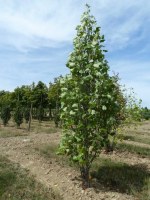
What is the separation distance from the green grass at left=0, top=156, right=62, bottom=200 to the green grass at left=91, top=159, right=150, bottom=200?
58.3 inches

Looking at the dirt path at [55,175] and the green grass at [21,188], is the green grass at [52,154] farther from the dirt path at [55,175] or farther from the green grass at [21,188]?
the green grass at [21,188]

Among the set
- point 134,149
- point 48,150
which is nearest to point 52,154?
point 48,150

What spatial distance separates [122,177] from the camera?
8805 mm

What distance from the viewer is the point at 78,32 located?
8023mm

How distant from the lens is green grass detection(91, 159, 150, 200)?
26.3ft

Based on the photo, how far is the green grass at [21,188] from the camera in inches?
285

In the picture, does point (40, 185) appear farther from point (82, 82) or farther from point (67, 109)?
point (82, 82)

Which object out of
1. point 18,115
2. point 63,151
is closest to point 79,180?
point 63,151

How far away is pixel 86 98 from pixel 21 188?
2765 mm

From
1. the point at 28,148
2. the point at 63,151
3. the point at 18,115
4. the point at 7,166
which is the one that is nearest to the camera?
the point at 63,151

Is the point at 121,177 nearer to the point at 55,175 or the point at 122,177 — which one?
the point at 122,177

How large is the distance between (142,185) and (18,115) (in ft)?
52.9

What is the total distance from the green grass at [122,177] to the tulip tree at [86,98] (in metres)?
0.89

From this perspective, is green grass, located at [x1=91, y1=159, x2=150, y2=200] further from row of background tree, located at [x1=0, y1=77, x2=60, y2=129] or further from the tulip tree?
row of background tree, located at [x1=0, y1=77, x2=60, y2=129]
